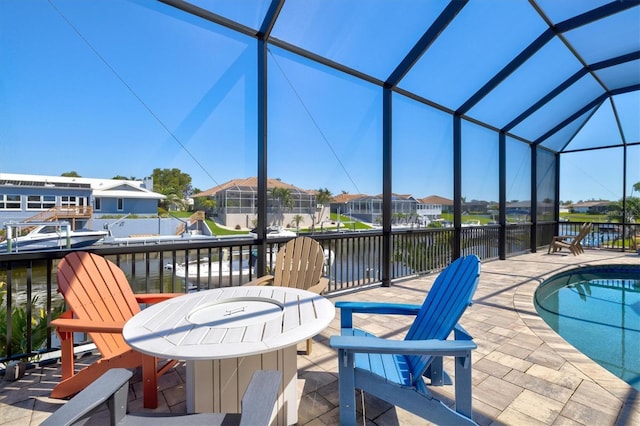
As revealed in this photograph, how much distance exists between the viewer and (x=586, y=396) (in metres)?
1.99

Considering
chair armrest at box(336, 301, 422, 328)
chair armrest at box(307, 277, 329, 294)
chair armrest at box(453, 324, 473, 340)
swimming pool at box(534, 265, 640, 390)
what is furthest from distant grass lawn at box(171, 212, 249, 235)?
swimming pool at box(534, 265, 640, 390)

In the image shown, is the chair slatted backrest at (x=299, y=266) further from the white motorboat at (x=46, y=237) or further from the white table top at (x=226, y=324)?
the white motorboat at (x=46, y=237)

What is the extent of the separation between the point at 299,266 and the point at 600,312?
4.31 m

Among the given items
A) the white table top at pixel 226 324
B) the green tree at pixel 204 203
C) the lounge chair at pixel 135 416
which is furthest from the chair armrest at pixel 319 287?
the green tree at pixel 204 203

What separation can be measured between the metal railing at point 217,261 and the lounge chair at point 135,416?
5.85 ft

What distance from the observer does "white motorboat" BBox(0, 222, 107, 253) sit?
238 centimetres

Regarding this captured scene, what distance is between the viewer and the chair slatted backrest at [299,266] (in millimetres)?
2936

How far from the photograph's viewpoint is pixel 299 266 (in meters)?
2.99

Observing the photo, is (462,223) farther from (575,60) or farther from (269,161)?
(269,161)

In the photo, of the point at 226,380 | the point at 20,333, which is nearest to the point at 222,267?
the point at 20,333

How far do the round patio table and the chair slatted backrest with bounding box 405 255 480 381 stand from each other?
0.53 metres

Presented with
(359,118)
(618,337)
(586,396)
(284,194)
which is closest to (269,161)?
(284,194)

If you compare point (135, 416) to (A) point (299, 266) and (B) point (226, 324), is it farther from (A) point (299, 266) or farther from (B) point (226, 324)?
(A) point (299, 266)

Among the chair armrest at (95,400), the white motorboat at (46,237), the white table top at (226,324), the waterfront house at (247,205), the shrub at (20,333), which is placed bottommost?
the shrub at (20,333)
